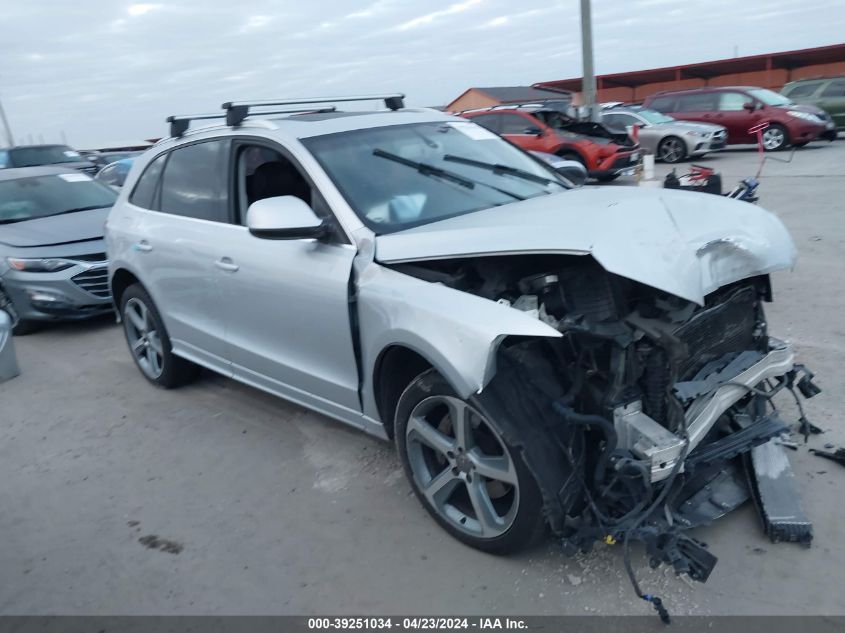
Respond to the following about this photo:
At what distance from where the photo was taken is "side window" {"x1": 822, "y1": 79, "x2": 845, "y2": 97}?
19203mm

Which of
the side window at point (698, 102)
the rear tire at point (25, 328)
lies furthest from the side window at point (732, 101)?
the rear tire at point (25, 328)

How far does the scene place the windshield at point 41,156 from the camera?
56.2 feet

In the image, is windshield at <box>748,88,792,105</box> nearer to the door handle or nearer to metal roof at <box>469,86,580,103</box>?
metal roof at <box>469,86,580,103</box>

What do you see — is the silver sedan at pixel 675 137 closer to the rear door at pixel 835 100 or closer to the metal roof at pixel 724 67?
the rear door at pixel 835 100

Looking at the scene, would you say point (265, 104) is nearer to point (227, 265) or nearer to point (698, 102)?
point (227, 265)

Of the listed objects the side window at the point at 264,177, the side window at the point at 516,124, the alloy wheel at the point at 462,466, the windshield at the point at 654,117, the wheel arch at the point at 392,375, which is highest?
the side window at the point at 264,177

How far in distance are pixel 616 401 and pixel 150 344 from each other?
379 centimetres

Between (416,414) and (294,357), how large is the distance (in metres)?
0.98

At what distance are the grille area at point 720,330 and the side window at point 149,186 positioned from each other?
3.71 metres

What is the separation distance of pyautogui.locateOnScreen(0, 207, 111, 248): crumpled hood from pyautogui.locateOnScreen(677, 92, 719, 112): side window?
52.7 ft

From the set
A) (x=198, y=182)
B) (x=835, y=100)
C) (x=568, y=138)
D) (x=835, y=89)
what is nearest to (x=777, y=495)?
(x=198, y=182)

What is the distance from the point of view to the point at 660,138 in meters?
17.3

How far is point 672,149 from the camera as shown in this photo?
Result: 17.2 m

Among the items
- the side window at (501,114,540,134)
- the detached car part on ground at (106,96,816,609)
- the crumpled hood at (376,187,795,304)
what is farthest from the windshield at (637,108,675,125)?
the crumpled hood at (376,187,795,304)
